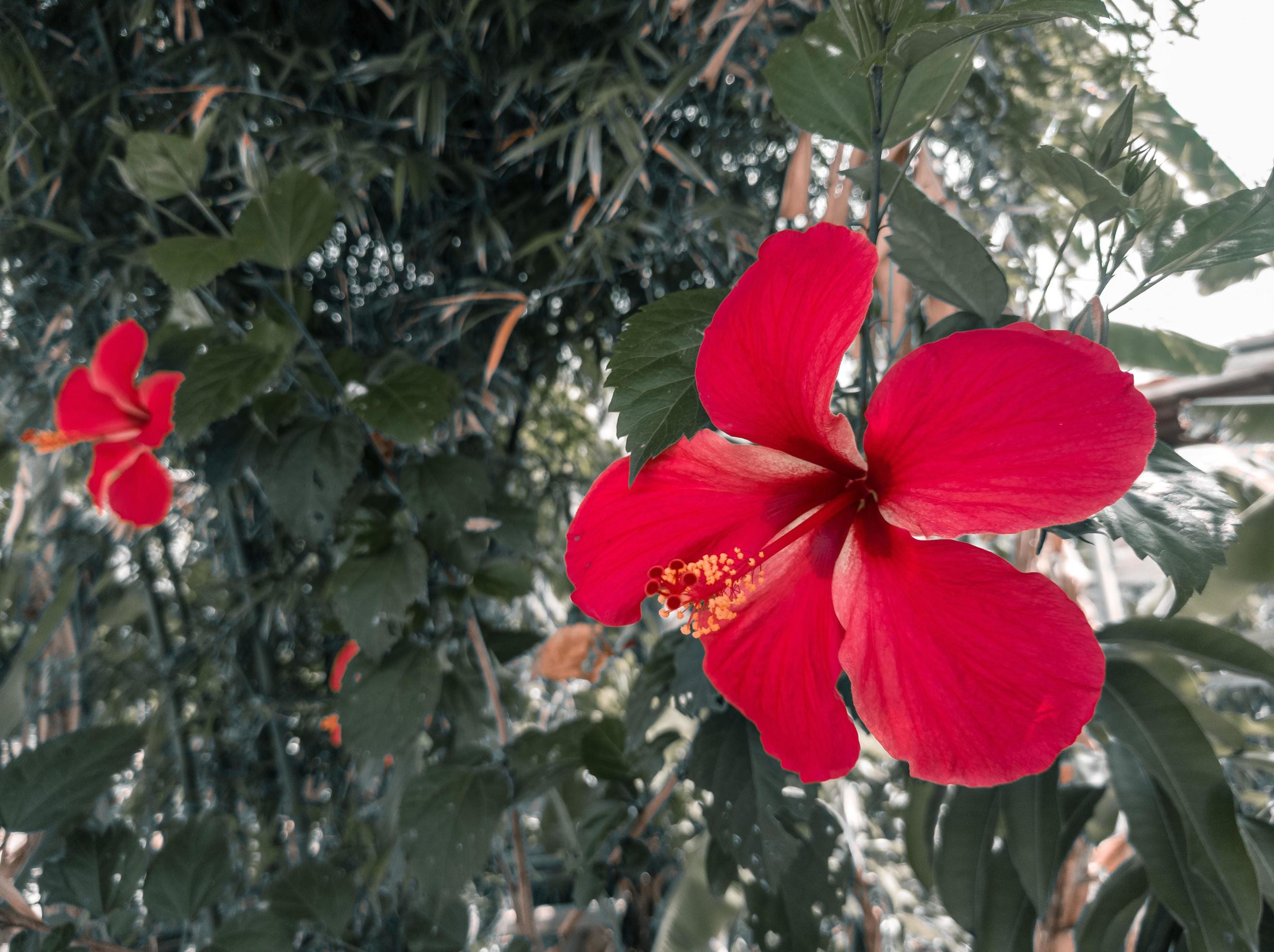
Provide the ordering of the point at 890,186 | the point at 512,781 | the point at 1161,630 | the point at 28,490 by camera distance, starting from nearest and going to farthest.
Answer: the point at 890,186 < the point at 1161,630 < the point at 512,781 < the point at 28,490

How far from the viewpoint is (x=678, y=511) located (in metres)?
0.34

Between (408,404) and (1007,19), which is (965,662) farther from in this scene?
(408,404)

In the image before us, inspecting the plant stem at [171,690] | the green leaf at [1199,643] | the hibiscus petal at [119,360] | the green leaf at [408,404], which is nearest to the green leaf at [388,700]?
the green leaf at [408,404]

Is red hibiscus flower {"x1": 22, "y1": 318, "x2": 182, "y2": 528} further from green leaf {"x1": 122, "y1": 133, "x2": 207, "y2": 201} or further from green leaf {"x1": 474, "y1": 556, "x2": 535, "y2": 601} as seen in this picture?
green leaf {"x1": 474, "y1": 556, "x2": 535, "y2": 601}

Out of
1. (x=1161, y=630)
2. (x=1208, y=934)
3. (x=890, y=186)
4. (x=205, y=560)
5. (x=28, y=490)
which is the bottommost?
(x=1208, y=934)

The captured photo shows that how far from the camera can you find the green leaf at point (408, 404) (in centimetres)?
60

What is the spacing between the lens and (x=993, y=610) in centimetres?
27

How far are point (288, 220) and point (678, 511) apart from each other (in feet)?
1.58

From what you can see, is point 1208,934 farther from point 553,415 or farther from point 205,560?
point 205,560

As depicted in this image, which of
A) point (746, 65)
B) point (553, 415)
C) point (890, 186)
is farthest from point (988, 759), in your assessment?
point (553, 415)

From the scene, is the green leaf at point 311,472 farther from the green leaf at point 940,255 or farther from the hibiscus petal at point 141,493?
the green leaf at point 940,255

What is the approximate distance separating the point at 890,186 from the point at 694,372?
0.50 feet

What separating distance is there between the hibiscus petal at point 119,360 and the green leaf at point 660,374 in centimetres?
61

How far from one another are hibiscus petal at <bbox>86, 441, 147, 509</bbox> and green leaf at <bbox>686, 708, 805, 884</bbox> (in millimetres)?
629
